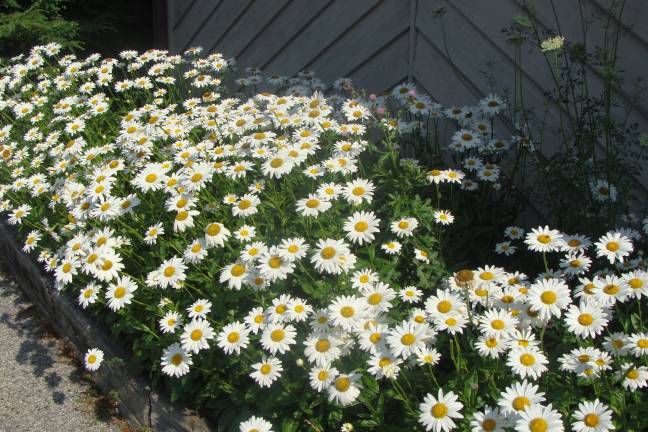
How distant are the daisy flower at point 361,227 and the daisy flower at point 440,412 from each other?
758 mm

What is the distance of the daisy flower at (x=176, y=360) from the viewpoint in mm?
2363

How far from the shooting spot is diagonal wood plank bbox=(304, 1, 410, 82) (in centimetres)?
384

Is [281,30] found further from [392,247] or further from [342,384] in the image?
[342,384]

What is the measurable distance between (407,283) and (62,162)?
205 centimetres

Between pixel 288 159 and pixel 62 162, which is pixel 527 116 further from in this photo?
pixel 62 162

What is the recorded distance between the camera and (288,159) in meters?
2.83

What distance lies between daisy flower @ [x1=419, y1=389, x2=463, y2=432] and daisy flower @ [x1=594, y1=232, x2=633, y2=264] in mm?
775

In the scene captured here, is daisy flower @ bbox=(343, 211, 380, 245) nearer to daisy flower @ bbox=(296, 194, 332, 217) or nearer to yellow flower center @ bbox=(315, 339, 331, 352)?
daisy flower @ bbox=(296, 194, 332, 217)

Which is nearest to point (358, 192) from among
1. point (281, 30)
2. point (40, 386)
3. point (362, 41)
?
point (362, 41)

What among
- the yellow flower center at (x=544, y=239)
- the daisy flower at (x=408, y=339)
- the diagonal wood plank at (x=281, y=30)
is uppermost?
the diagonal wood plank at (x=281, y=30)

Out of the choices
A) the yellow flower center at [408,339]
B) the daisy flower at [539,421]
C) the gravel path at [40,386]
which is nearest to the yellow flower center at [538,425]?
the daisy flower at [539,421]

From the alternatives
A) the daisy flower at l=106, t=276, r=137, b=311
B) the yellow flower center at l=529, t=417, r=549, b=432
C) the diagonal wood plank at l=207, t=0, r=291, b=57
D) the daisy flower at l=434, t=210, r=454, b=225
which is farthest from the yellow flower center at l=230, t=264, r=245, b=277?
the diagonal wood plank at l=207, t=0, r=291, b=57

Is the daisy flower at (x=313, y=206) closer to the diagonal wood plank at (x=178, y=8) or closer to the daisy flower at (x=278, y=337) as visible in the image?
the daisy flower at (x=278, y=337)

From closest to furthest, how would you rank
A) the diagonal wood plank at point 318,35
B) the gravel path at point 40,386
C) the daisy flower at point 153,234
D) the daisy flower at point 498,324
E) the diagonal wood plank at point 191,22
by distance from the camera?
the daisy flower at point 498,324 → the daisy flower at point 153,234 → the gravel path at point 40,386 → the diagonal wood plank at point 318,35 → the diagonal wood plank at point 191,22
